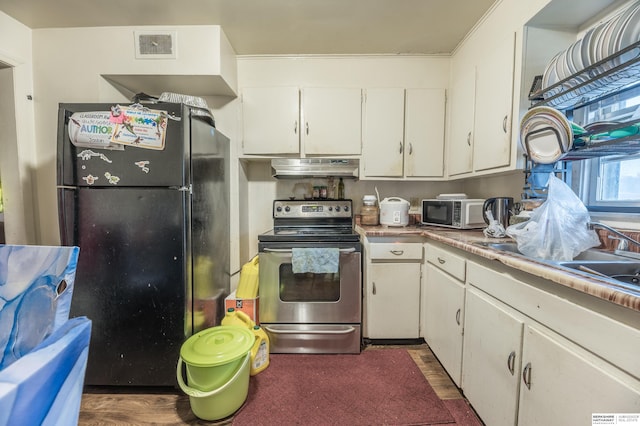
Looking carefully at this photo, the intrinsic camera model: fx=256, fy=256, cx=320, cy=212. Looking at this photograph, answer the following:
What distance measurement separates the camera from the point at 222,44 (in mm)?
1908

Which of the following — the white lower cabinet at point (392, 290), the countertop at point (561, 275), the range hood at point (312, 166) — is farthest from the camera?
the range hood at point (312, 166)

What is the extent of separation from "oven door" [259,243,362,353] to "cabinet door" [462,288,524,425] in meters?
0.72

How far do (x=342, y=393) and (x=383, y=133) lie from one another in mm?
1923

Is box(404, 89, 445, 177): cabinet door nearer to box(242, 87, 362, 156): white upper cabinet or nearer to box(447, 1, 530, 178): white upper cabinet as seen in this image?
box(447, 1, 530, 178): white upper cabinet

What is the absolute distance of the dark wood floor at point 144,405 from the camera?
4.35 ft

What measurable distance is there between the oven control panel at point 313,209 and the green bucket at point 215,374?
3.84 feet

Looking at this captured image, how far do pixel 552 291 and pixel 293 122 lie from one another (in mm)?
1956

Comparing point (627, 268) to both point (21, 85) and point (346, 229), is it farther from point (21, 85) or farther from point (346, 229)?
point (21, 85)

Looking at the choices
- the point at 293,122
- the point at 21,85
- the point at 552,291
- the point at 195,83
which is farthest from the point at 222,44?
the point at 552,291

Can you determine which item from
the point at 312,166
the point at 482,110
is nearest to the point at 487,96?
the point at 482,110

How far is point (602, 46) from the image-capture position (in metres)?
1.06

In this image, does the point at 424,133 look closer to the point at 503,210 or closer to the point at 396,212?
the point at 396,212

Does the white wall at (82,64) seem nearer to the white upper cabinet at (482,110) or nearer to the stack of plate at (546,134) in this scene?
the white upper cabinet at (482,110)

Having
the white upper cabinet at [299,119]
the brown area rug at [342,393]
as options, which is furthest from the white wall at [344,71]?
the brown area rug at [342,393]
